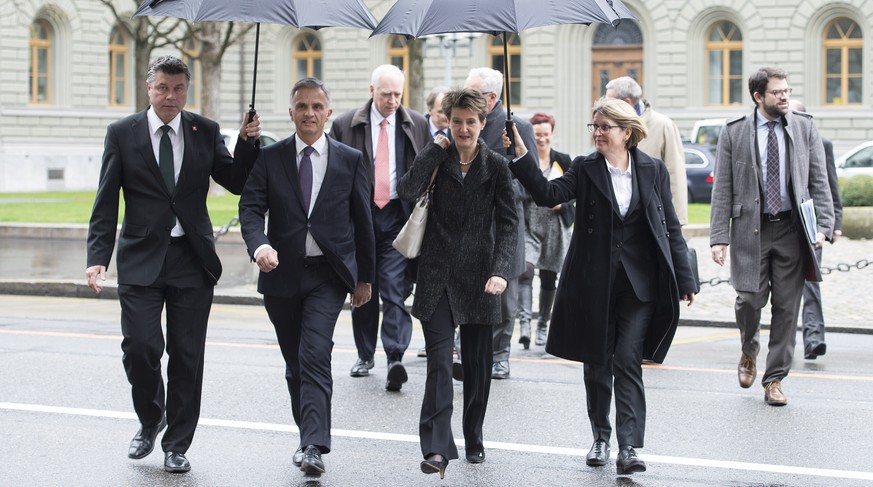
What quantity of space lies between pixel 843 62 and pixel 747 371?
95.2ft

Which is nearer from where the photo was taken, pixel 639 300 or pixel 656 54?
pixel 639 300

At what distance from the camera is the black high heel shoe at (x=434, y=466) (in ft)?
19.0

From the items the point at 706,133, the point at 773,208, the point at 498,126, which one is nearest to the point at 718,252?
the point at 773,208

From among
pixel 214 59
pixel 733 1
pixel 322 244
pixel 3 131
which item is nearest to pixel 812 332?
pixel 322 244

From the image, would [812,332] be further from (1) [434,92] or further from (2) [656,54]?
(2) [656,54]

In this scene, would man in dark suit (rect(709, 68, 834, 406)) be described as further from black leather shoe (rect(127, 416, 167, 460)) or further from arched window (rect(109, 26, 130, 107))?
arched window (rect(109, 26, 130, 107))

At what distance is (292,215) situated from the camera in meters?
Result: 6.19

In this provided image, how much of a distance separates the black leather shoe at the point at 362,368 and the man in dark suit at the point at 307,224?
8.56 feet

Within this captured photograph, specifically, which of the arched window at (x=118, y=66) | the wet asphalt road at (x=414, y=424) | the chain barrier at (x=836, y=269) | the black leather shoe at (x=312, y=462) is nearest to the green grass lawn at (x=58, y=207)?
the arched window at (x=118, y=66)

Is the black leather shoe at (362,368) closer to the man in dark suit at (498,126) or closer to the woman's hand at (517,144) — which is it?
the man in dark suit at (498,126)

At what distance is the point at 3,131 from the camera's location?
35938 millimetres

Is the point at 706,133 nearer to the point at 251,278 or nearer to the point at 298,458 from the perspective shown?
the point at 251,278

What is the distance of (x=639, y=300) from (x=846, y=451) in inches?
53.4

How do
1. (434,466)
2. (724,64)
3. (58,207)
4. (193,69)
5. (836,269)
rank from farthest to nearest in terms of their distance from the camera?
(193,69) → (724,64) → (58,207) → (836,269) → (434,466)
